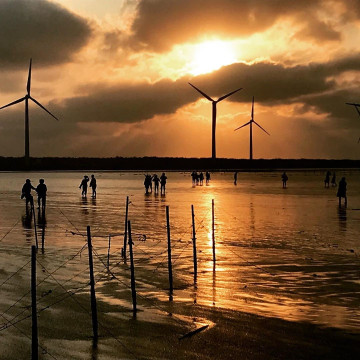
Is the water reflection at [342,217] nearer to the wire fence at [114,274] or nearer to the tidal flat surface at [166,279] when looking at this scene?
the tidal flat surface at [166,279]

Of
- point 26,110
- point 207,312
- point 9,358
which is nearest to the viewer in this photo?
point 9,358

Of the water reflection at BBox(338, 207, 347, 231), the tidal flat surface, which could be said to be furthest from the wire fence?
the water reflection at BBox(338, 207, 347, 231)

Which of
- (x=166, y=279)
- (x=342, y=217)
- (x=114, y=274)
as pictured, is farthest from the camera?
(x=342, y=217)

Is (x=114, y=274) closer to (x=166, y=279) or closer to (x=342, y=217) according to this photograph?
(x=166, y=279)

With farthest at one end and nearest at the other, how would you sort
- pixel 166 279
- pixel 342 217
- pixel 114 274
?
pixel 342 217 → pixel 114 274 → pixel 166 279

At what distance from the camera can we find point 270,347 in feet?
38.1

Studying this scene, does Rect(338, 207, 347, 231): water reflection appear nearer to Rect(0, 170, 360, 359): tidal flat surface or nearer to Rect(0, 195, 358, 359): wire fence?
Rect(0, 170, 360, 359): tidal flat surface

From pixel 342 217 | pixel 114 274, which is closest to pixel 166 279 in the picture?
pixel 114 274

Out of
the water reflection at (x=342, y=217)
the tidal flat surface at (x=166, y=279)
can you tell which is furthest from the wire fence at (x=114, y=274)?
the water reflection at (x=342, y=217)

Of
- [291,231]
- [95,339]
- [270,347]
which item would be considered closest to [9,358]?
[95,339]

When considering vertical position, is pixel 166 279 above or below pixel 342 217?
below

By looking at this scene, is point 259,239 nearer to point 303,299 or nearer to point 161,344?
point 303,299

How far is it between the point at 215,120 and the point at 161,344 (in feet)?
453

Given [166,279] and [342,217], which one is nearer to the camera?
[166,279]
